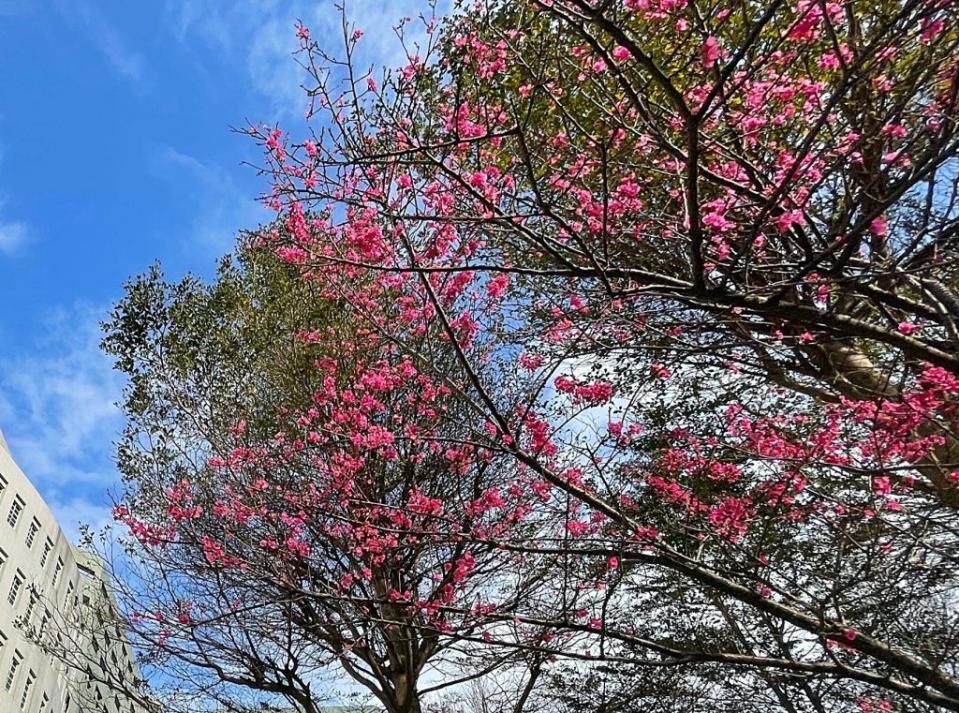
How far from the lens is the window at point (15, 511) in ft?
79.2

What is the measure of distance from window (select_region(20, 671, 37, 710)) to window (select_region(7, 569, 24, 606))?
2334mm

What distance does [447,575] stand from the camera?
7734 millimetres

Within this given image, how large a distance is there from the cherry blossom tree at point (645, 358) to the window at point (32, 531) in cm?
2057

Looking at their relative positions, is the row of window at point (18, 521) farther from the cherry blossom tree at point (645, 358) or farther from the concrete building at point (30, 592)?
the cherry blossom tree at point (645, 358)

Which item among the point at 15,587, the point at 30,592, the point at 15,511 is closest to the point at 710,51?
the point at 15,587

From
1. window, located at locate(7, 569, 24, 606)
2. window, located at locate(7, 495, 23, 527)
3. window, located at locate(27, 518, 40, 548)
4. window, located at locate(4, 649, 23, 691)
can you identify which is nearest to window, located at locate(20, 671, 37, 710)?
window, located at locate(4, 649, 23, 691)

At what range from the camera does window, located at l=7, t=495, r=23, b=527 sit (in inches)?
950

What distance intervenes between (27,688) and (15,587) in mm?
3163

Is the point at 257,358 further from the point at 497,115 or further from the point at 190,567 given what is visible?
the point at 497,115

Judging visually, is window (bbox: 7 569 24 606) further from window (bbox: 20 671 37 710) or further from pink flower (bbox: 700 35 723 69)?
pink flower (bbox: 700 35 723 69)

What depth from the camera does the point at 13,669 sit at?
71.5 feet

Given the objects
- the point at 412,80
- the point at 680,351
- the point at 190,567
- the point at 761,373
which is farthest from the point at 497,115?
the point at 190,567

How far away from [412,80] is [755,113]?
2.09 meters

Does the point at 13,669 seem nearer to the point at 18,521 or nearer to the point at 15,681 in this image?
the point at 15,681
